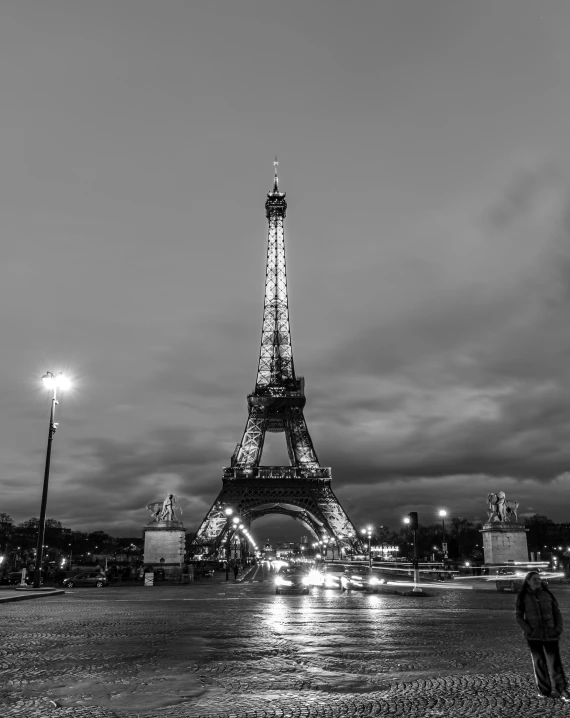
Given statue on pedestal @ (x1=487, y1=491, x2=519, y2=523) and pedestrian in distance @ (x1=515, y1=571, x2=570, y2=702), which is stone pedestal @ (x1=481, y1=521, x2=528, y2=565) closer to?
statue on pedestal @ (x1=487, y1=491, x2=519, y2=523)

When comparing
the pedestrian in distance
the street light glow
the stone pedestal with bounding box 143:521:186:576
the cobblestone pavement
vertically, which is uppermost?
the street light glow

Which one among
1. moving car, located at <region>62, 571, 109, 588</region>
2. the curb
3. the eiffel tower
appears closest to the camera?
the curb

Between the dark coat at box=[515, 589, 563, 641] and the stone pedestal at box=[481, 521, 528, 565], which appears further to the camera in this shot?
the stone pedestal at box=[481, 521, 528, 565]

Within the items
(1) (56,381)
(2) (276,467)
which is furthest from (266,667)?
(2) (276,467)

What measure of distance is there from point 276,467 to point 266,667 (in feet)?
261

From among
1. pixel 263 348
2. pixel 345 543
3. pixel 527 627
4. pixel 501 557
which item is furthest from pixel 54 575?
pixel 263 348

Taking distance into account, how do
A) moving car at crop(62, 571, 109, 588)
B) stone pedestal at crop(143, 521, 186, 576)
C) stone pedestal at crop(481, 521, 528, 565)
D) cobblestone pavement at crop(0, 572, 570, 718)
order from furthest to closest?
stone pedestal at crop(143, 521, 186, 576) < moving car at crop(62, 571, 109, 588) < stone pedestal at crop(481, 521, 528, 565) < cobblestone pavement at crop(0, 572, 570, 718)

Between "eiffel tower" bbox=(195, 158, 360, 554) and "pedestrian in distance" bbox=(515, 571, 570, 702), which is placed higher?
"eiffel tower" bbox=(195, 158, 360, 554)

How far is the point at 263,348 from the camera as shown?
340 feet

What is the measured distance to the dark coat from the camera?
811cm

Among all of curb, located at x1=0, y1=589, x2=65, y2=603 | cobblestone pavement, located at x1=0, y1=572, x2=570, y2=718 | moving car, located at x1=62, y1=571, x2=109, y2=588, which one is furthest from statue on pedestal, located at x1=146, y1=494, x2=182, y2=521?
cobblestone pavement, located at x1=0, y1=572, x2=570, y2=718

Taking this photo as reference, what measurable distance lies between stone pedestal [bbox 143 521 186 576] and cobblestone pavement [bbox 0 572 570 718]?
2809cm

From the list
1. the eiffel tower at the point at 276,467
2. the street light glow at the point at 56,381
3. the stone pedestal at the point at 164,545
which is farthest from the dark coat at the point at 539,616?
the eiffel tower at the point at 276,467

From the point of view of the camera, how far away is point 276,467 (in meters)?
88.9
